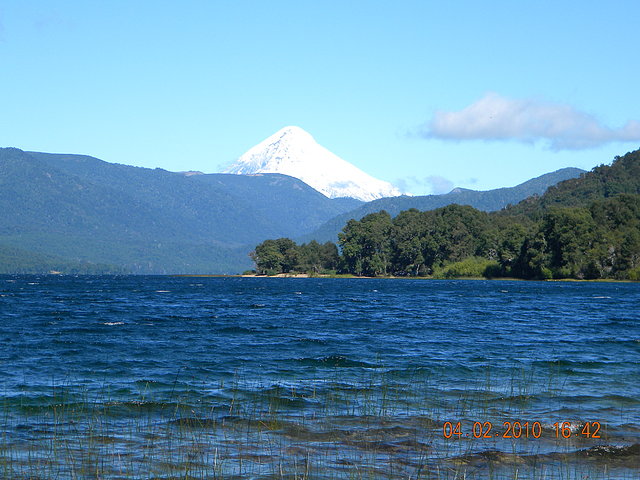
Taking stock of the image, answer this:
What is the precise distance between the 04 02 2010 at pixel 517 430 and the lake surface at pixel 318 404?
0.10 metres

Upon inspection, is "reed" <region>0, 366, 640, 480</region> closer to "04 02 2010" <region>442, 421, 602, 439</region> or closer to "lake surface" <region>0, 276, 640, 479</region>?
"lake surface" <region>0, 276, 640, 479</region>

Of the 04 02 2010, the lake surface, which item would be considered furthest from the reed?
the 04 02 2010

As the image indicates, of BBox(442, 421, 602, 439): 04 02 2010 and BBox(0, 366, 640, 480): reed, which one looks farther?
BBox(442, 421, 602, 439): 04 02 2010

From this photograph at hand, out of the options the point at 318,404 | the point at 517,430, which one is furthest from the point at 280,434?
the point at 517,430

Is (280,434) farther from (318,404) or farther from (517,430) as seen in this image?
(517,430)

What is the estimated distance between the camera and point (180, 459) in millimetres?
21703

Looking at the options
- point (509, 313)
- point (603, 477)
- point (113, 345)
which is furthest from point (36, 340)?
point (509, 313)

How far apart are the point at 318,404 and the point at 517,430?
726cm

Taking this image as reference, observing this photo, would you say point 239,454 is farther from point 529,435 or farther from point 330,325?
point 330,325

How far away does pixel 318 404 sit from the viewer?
95.3ft

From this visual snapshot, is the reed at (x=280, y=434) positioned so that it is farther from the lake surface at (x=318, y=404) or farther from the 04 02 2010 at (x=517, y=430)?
the 04 02 2010 at (x=517, y=430)

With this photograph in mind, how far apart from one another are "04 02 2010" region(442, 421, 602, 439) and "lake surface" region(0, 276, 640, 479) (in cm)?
10

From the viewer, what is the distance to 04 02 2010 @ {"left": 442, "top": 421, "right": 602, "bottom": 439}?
24484mm

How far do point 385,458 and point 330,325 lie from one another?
140 feet
